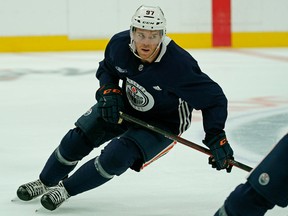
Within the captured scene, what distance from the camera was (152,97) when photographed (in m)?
2.80

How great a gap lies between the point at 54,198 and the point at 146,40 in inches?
26.9

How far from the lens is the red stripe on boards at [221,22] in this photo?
11.2m

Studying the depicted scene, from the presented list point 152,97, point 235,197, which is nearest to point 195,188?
point 152,97

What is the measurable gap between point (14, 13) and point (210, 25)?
9.65 feet

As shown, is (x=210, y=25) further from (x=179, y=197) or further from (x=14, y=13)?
(x=179, y=197)

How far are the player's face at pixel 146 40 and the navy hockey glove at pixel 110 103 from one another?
0.21 m

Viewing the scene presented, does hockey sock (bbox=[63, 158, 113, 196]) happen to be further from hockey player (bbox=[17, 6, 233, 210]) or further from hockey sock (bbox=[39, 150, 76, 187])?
hockey sock (bbox=[39, 150, 76, 187])

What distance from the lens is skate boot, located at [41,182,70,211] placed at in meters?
2.75

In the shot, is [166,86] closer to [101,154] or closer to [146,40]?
[146,40]

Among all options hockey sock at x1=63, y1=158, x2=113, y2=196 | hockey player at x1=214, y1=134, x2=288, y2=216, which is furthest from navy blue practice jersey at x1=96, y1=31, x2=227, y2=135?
hockey player at x1=214, y1=134, x2=288, y2=216

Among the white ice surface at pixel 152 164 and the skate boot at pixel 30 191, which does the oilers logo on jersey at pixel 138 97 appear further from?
the skate boot at pixel 30 191

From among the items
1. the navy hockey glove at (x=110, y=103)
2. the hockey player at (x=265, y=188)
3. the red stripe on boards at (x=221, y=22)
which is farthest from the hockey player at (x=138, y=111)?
the red stripe on boards at (x=221, y=22)

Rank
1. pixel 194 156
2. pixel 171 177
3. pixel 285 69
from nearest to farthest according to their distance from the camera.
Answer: pixel 171 177, pixel 194 156, pixel 285 69

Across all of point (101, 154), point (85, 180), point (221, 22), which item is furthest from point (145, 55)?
point (221, 22)
